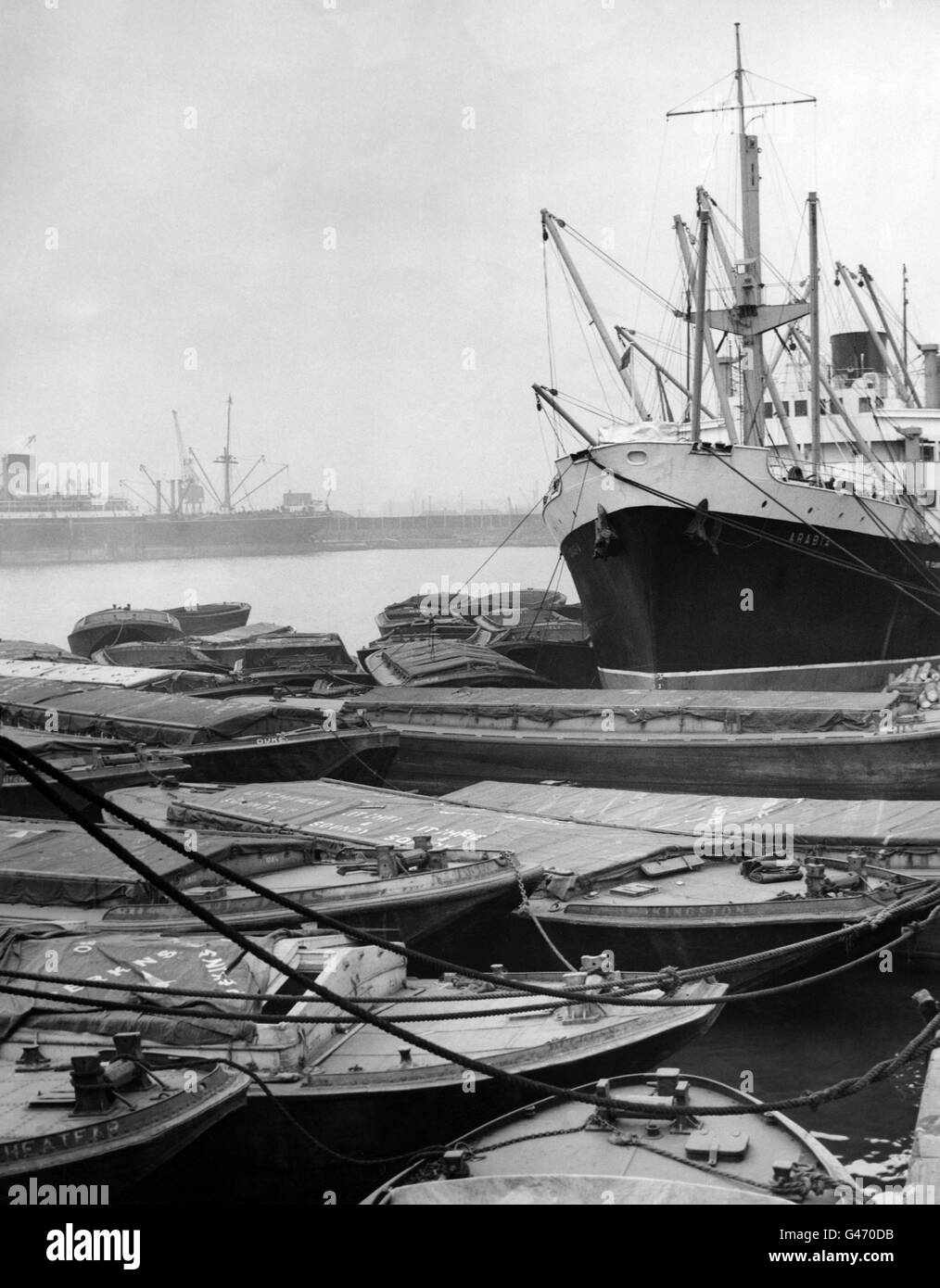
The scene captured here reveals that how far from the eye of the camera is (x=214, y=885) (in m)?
13.7

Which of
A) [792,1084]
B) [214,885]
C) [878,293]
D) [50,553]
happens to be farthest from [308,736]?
[50,553]

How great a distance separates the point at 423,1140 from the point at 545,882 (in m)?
4.98

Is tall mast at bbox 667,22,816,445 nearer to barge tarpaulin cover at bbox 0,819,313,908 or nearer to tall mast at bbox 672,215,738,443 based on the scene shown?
tall mast at bbox 672,215,738,443

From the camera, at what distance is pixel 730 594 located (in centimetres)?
2858

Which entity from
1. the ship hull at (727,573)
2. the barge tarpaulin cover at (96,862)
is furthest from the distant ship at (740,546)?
the barge tarpaulin cover at (96,862)

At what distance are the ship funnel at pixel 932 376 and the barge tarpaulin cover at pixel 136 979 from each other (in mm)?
40861

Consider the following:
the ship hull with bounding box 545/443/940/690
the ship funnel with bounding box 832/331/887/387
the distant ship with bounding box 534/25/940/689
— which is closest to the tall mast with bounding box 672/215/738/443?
the distant ship with bounding box 534/25/940/689

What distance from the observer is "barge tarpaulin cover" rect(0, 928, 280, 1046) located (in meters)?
9.80

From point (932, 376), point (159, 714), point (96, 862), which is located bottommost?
point (96, 862)

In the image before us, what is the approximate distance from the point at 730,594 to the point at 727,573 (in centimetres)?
49

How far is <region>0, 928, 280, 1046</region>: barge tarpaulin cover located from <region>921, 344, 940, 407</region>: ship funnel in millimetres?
40861

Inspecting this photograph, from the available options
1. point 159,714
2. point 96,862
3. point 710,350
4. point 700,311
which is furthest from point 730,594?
point 96,862

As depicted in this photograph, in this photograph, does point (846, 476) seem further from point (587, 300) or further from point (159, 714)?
point (159, 714)
